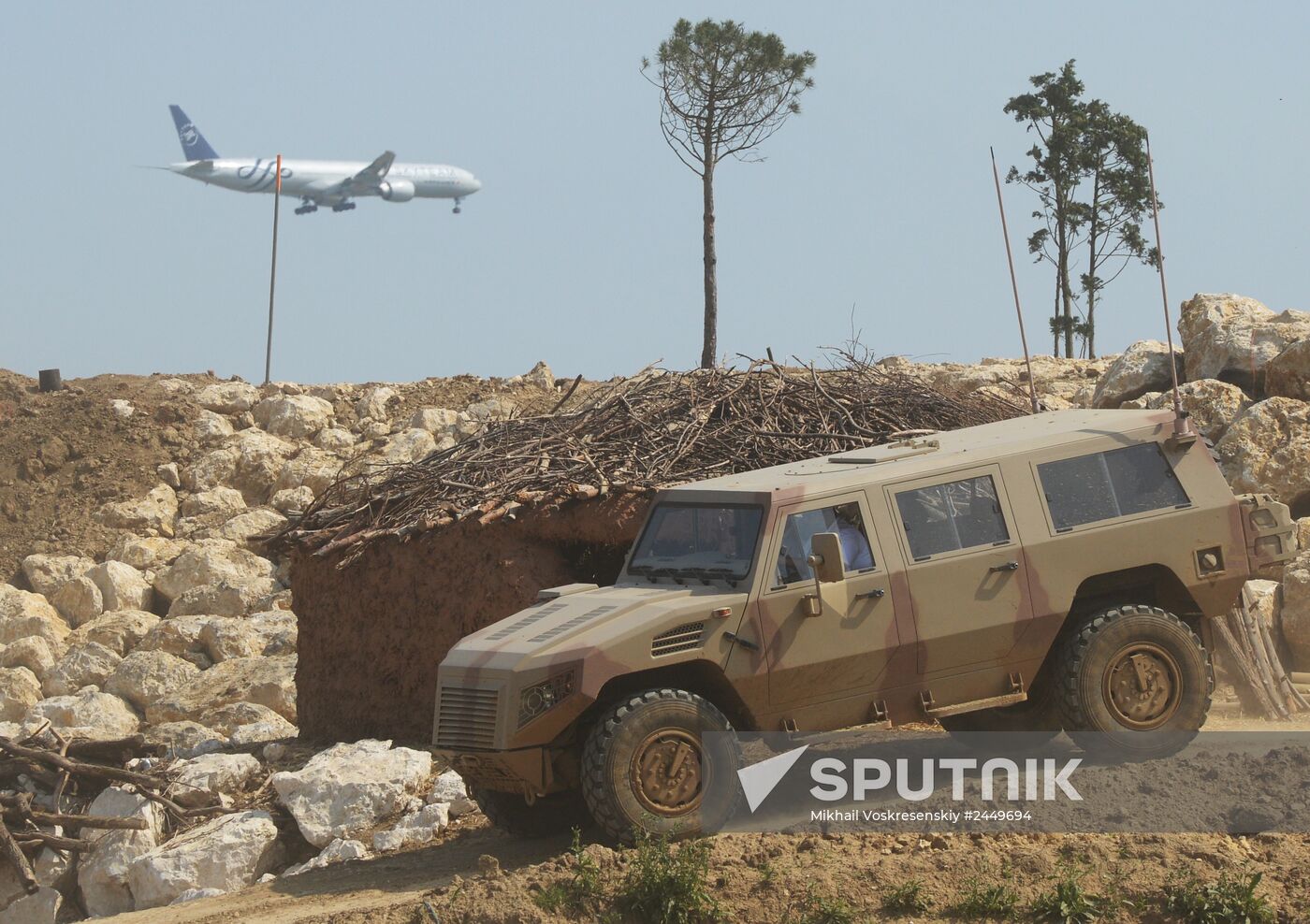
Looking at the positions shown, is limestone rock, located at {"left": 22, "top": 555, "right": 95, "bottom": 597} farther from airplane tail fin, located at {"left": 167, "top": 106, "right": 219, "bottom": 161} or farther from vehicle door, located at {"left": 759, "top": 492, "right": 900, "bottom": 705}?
airplane tail fin, located at {"left": 167, "top": 106, "right": 219, "bottom": 161}

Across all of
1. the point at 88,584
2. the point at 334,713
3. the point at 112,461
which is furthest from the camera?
the point at 112,461

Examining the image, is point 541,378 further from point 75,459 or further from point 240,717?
point 240,717

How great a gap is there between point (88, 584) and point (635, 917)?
16.6m

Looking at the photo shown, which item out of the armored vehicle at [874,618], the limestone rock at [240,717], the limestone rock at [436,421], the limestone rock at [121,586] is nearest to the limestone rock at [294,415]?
the limestone rock at [436,421]

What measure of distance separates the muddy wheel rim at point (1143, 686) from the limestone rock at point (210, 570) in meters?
15.2

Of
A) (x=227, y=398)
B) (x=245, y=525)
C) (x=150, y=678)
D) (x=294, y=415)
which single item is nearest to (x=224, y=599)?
(x=245, y=525)

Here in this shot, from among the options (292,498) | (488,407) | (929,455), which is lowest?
(292,498)

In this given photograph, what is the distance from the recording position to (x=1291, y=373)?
1847 cm

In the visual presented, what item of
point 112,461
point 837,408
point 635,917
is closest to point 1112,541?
point 635,917

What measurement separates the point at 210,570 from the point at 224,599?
983mm

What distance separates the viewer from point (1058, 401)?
819 inches

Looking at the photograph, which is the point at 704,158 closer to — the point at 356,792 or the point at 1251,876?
the point at 356,792

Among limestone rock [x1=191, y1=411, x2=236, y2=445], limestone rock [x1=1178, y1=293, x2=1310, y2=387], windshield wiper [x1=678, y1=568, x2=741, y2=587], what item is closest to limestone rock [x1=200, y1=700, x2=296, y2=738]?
windshield wiper [x1=678, y1=568, x2=741, y2=587]

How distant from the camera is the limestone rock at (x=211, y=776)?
40.9 feet
